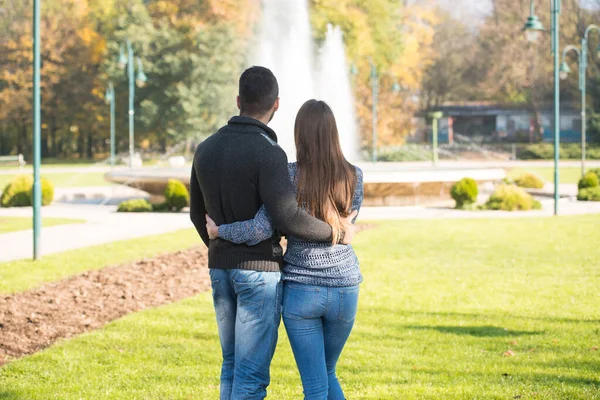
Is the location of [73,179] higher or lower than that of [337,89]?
lower

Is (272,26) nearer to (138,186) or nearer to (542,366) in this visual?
(138,186)

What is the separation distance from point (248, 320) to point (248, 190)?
1.89ft

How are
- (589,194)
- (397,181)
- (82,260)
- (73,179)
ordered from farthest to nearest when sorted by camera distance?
(73,179) < (589,194) < (397,181) < (82,260)

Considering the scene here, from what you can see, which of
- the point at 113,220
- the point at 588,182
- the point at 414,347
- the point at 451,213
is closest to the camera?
the point at 414,347

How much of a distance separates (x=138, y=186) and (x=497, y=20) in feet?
164

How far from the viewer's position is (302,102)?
28.2 m

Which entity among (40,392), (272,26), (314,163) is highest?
(272,26)

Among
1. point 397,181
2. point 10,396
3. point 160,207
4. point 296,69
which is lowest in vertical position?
point 10,396

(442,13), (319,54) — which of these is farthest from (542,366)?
(442,13)

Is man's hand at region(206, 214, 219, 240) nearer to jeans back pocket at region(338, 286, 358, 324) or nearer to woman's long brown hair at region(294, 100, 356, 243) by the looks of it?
woman's long brown hair at region(294, 100, 356, 243)

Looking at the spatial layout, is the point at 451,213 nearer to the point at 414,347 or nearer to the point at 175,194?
the point at 175,194

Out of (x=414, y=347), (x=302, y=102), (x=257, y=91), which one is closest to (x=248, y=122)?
(x=257, y=91)

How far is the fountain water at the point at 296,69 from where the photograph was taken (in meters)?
27.9

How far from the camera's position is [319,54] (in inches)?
1834
